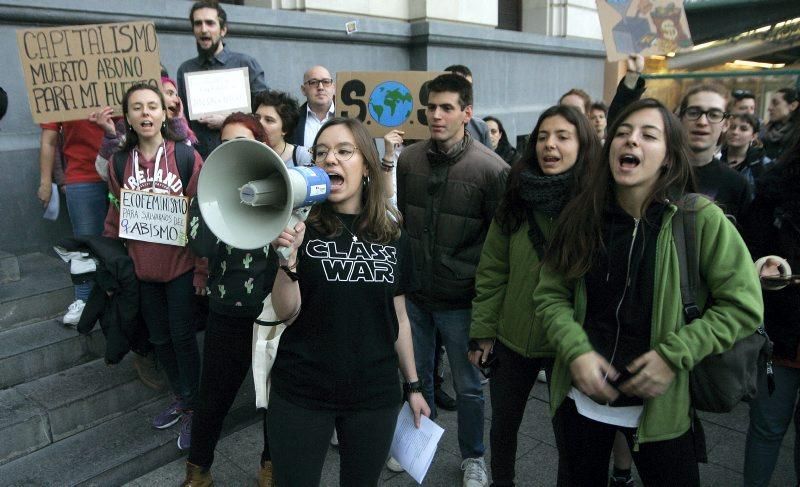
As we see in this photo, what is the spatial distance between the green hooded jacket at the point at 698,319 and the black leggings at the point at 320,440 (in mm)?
717

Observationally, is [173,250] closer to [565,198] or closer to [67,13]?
[565,198]

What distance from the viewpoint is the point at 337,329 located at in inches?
81.3

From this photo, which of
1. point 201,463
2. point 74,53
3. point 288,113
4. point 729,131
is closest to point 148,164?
point 288,113

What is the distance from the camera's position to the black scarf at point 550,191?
2500 mm

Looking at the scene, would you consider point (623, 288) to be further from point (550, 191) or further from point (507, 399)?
point (507, 399)

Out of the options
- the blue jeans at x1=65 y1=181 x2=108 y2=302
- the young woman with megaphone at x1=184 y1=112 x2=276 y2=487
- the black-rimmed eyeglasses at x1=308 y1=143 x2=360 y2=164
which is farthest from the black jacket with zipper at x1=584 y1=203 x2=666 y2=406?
the blue jeans at x1=65 y1=181 x2=108 y2=302

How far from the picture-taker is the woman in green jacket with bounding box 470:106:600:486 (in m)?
2.56

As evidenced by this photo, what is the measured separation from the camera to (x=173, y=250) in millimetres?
3225

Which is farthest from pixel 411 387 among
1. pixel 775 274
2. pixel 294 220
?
pixel 775 274

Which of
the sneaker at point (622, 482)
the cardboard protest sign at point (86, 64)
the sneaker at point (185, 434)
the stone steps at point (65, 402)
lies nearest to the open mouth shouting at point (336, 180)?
the sneaker at point (185, 434)

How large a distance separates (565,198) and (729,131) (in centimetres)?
252

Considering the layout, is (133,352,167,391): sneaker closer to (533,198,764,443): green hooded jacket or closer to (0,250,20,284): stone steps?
(0,250,20,284): stone steps

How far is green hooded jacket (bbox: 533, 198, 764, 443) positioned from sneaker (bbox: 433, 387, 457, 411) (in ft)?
6.91

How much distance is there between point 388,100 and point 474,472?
8.07 feet
